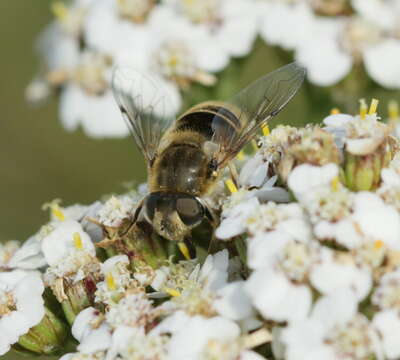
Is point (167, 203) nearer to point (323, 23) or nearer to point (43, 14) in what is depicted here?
point (323, 23)

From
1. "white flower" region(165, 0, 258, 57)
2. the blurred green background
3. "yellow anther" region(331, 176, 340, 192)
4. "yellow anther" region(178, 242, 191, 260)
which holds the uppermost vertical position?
the blurred green background

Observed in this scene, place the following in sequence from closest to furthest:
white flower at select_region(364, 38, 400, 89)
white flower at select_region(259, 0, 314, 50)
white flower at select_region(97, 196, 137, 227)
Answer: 1. white flower at select_region(97, 196, 137, 227)
2. white flower at select_region(364, 38, 400, 89)
3. white flower at select_region(259, 0, 314, 50)

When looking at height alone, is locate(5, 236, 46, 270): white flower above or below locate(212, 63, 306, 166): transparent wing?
below

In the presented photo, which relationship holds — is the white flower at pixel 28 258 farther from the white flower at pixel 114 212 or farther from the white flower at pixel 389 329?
the white flower at pixel 389 329

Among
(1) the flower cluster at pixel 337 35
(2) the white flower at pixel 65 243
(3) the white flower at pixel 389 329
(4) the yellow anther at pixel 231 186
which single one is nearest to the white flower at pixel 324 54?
(1) the flower cluster at pixel 337 35

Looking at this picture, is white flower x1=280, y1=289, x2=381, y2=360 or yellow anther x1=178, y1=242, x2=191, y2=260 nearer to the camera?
white flower x1=280, y1=289, x2=381, y2=360

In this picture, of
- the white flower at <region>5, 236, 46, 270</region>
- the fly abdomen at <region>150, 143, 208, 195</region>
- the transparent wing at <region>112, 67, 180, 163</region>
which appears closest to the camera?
the fly abdomen at <region>150, 143, 208, 195</region>

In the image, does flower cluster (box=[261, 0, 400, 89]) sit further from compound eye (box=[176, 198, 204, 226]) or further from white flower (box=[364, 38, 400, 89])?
compound eye (box=[176, 198, 204, 226])

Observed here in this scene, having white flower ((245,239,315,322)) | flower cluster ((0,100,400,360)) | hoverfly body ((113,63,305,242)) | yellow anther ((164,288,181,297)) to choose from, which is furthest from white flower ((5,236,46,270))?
white flower ((245,239,315,322))

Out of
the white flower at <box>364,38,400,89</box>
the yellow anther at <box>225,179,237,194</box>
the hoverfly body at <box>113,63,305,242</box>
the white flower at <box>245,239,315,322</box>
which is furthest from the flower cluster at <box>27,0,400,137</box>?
the white flower at <box>245,239,315,322</box>
